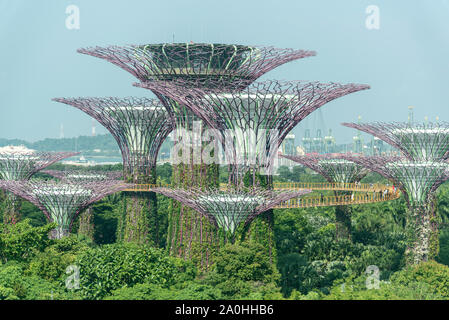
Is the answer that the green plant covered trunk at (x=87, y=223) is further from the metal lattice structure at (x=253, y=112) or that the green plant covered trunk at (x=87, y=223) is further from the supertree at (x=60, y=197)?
the metal lattice structure at (x=253, y=112)

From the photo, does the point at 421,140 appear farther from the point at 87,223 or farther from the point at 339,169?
the point at 87,223

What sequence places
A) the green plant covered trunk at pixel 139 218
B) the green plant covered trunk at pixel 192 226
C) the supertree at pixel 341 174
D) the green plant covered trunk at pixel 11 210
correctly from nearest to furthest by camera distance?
the green plant covered trunk at pixel 192 226 → the green plant covered trunk at pixel 139 218 → the supertree at pixel 341 174 → the green plant covered trunk at pixel 11 210

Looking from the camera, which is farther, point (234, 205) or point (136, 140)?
point (136, 140)

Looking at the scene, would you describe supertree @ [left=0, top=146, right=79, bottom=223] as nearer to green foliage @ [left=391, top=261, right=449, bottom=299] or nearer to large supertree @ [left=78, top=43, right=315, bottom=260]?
large supertree @ [left=78, top=43, right=315, bottom=260]

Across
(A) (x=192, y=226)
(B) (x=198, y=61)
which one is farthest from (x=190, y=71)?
(A) (x=192, y=226)

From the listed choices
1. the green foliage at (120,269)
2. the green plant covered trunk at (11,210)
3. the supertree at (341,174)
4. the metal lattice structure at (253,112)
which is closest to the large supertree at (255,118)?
the metal lattice structure at (253,112)
